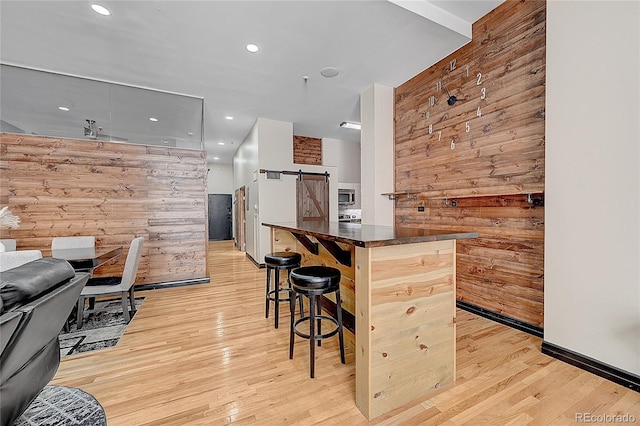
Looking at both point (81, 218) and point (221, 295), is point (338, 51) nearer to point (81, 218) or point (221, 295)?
point (221, 295)

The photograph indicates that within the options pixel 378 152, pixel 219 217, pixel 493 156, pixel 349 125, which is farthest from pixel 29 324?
pixel 219 217

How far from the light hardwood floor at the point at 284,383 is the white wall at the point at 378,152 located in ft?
6.64

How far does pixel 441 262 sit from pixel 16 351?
7.19 feet

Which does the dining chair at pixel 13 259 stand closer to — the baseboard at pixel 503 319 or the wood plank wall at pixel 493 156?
the wood plank wall at pixel 493 156

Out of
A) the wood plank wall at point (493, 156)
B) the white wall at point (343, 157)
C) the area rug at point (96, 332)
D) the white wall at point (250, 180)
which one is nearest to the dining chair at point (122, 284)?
the area rug at point (96, 332)

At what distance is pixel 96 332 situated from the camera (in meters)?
2.76

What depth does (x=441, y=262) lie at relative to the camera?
5.99 ft

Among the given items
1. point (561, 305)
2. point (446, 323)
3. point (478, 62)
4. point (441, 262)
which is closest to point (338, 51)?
point (478, 62)

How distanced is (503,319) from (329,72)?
3716mm

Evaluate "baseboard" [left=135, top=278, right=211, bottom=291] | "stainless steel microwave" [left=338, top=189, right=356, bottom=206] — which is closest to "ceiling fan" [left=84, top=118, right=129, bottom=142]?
"baseboard" [left=135, top=278, right=211, bottom=291]

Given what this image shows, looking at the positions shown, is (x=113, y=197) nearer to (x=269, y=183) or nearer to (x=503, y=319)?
(x=269, y=183)

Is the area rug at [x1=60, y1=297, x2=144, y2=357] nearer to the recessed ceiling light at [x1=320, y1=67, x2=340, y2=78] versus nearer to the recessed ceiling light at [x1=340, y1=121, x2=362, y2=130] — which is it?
the recessed ceiling light at [x1=320, y1=67, x2=340, y2=78]

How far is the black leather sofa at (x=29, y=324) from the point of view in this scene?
1.06 m

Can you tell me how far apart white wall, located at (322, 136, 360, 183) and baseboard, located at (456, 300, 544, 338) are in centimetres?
472
